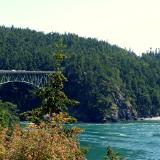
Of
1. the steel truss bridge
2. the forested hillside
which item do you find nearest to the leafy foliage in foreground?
the steel truss bridge

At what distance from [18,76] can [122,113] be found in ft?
112

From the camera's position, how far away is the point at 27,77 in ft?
481

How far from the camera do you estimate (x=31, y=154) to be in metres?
14.9

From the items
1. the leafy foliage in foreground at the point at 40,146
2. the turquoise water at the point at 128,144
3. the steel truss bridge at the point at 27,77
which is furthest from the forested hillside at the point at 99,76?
the leafy foliage in foreground at the point at 40,146

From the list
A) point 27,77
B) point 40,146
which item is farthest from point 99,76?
point 40,146

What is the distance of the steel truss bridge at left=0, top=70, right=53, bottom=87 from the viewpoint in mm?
138250

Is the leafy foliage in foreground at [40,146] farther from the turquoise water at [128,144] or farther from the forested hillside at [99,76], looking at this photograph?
the forested hillside at [99,76]

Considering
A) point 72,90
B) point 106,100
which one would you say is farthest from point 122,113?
point 72,90

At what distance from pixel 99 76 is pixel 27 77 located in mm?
25593

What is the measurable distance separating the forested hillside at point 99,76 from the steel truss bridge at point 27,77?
51.7ft

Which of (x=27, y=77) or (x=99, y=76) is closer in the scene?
(x=27, y=77)

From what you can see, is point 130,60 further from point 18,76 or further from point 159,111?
point 18,76

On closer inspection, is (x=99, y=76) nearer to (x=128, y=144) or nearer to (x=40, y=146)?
(x=128, y=144)

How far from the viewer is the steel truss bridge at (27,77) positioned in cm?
13825
